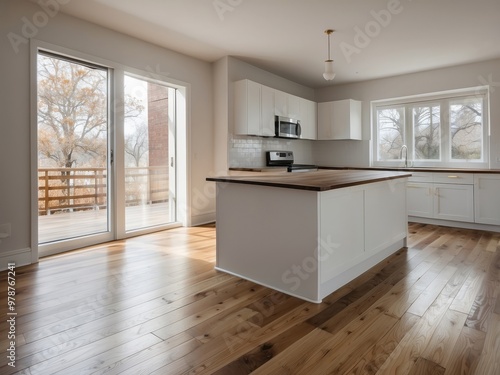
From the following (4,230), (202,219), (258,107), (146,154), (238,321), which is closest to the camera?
(238,321)

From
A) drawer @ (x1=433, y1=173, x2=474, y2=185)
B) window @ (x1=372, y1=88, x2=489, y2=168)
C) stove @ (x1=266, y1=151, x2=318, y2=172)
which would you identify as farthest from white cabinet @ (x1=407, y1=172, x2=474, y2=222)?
stove @ (x1=266, y1=151, x2=318, y2=172)

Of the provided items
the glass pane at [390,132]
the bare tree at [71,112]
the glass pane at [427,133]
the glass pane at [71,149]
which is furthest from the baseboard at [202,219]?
the glass pane at [427,133]

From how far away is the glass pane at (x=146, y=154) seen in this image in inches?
164

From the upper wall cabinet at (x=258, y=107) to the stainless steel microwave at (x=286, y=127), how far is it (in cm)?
9

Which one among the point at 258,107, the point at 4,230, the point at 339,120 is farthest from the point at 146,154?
the point at 339,120

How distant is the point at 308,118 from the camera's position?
19.6 feet

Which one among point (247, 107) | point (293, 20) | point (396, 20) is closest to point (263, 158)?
point (247, 107)

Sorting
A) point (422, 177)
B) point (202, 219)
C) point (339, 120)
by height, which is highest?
point (339, 120)

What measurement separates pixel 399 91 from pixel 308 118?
162 centimetres

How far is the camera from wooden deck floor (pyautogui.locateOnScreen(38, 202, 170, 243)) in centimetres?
344

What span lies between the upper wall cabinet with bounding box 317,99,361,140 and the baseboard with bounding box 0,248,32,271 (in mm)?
5051

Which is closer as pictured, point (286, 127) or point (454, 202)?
point (454, 202)

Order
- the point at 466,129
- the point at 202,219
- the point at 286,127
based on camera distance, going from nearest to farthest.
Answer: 1. the point at 202,219
2. the point at 466,129
3. the point at 286,127

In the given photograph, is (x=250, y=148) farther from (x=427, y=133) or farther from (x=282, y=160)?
(x=427, y=133)
